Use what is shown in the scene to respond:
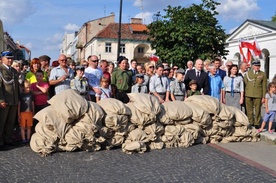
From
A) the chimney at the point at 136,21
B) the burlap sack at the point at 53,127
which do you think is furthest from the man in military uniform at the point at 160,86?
the chimney at the point at 136,21

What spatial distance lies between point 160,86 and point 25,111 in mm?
2982

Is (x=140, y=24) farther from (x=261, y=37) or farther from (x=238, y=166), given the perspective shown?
(x=238, y=166)

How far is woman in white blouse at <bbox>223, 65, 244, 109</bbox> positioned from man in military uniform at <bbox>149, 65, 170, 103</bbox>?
4.99ft

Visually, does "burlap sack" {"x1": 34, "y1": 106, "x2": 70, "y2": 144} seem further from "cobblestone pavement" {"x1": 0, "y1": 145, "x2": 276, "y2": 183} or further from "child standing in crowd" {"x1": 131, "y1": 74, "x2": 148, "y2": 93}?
"child standing in crowd" {"x1": 131, "y1": 74, "x2": 148, "y2": 93}

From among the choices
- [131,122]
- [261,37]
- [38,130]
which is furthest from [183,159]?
[261,37]

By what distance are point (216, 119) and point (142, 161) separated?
7.46 ft

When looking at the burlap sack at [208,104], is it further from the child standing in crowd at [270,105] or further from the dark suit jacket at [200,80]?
the child standing in crowd at [270,105]

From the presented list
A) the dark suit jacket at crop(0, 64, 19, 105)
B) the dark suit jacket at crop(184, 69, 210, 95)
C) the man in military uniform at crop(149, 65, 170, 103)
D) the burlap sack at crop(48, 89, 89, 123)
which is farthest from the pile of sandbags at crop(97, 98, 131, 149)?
the dark suit jacket at crop(184, 69, 210, 95)

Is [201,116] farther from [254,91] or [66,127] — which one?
[66,127]

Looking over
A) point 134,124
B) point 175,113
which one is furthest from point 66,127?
point 175,113

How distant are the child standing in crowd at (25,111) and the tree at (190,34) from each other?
38.4 feet

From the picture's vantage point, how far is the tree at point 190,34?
17.8 metres

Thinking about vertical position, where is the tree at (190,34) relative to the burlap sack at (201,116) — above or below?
above

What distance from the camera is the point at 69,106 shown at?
6496mm
